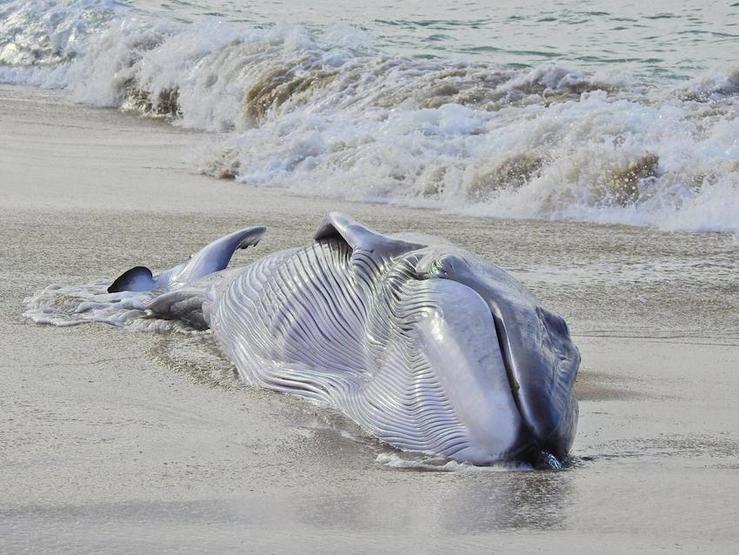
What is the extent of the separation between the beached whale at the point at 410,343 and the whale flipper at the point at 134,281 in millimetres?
802

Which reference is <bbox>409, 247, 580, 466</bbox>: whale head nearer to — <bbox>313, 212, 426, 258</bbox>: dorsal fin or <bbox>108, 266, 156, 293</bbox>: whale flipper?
<bbox>313, 212, 426, 258</bbox>: dorsal fin

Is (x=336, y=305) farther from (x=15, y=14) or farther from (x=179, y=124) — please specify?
(x=15, y=14)

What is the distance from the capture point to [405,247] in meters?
4.95

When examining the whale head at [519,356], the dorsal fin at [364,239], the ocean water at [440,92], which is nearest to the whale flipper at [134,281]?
the dorsal fin at [364,239]

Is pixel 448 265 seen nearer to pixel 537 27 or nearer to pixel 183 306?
pixel 183 306

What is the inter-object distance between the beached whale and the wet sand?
115 mm

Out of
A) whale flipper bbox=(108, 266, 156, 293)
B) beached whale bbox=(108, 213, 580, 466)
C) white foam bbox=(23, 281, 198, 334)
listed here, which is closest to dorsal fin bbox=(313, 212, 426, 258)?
beached whale bbox=(108, 213, 580, 466)

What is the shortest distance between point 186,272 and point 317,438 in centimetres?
228

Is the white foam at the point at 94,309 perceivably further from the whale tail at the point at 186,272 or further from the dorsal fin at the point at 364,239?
the dorsal fin at the point at 364,239

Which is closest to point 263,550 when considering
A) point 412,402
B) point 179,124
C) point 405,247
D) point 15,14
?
point 412,402

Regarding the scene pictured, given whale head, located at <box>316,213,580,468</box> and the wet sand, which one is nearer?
the wet sand

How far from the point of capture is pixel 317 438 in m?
4.59

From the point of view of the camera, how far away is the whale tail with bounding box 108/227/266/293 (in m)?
6.58

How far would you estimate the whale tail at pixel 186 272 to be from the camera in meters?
6.58
